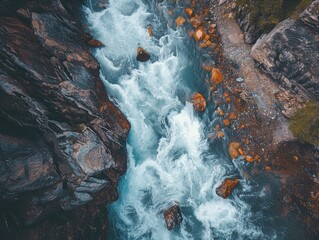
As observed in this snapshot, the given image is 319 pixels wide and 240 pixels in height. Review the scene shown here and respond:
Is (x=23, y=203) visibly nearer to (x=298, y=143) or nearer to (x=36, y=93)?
(x=36, y=93)

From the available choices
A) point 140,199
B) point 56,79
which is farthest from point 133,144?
point 56,79

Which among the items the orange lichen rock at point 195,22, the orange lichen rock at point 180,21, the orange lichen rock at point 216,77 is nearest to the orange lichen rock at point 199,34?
the orange lichen rock at point 195,22

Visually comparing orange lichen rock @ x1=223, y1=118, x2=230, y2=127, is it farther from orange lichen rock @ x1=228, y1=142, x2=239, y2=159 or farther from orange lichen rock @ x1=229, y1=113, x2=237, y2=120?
orange lichen rock @ x1=228, y1=142, x2=239, y2=159

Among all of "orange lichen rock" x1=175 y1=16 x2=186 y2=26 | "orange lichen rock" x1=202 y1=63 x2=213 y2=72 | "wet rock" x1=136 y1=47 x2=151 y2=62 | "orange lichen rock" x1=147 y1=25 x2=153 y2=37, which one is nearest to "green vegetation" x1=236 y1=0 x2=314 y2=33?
"orange lichen rock" x1=202 y1=63 x2=213 y2=72

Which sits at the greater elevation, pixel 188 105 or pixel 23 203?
pixel 23 203

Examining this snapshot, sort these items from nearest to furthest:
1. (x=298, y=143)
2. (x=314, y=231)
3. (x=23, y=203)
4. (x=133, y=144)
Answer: (x=23, y=203) → (x=314, y=231) → (x=298, y=143) → (x=133, y=144)

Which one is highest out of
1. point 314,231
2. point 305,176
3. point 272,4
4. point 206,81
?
point 272,4
